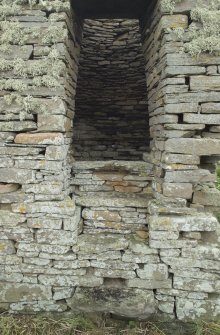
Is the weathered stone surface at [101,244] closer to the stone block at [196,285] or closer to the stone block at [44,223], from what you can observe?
the stone block at [44,223]

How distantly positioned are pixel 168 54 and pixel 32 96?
58.4 inches

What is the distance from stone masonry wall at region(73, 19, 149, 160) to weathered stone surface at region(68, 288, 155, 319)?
2.82 m

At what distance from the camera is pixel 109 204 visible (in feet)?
11.1

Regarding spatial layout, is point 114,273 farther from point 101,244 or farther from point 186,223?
point 186,223

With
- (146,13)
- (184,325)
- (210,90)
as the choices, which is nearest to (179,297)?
(184,325)

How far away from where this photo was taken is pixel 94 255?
10.6ft

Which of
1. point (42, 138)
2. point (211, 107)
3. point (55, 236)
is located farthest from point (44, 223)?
point (211, 107)

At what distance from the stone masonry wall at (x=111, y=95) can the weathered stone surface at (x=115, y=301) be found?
282 centimetres

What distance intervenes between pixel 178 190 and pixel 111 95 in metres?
3.22

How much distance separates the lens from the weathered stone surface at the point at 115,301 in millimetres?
3182

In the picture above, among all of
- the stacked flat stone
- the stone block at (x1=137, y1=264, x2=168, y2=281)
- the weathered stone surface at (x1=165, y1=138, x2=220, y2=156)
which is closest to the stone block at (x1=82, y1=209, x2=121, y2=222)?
the stacked flat stone

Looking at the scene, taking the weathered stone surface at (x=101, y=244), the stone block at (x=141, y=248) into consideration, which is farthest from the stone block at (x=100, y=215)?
the stone block at (x=141, y=248)

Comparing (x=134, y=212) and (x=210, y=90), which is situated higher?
(x=210, y=90)

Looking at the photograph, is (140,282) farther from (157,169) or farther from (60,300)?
(157,169)
